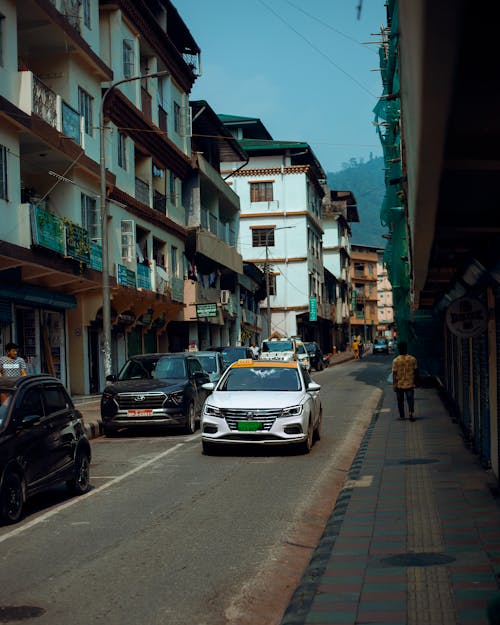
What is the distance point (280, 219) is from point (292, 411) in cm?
5786

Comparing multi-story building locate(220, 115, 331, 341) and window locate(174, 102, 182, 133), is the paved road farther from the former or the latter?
multi-story building locate(220, 115, 331, 341)

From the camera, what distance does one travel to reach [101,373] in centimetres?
3083

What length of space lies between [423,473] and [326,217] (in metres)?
81.1

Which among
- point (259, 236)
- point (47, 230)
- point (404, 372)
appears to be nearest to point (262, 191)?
point (259, 236)

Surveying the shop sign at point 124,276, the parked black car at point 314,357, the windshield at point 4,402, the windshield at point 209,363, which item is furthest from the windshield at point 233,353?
the windshield at point 4,402

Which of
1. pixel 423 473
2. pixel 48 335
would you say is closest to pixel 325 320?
pixel 48 335

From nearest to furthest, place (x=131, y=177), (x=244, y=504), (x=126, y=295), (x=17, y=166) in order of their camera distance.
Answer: (x=244, y=504)
(x=17, y=166)
(x=126, y=295)
(x=131, y=177)

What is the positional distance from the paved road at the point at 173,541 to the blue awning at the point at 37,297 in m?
8.53

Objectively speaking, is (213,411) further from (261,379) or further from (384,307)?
(384,307)

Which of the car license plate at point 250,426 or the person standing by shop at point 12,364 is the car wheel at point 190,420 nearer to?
the person standing by shop at point 12,364

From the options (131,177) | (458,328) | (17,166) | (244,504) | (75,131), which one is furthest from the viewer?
(131,177)

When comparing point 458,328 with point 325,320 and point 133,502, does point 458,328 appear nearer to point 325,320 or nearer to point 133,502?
point 133,502

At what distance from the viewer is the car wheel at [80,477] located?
11393 mm

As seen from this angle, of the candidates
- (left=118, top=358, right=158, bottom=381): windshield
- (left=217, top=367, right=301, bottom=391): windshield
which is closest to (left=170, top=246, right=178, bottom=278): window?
(left=118, top=358, right=158, bottom=381): windshield
